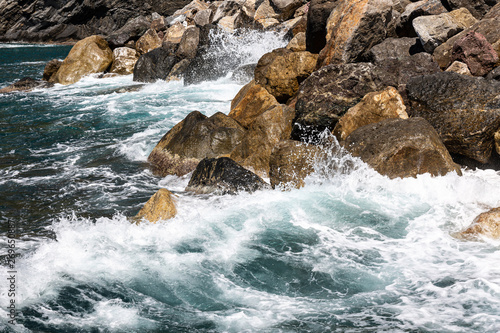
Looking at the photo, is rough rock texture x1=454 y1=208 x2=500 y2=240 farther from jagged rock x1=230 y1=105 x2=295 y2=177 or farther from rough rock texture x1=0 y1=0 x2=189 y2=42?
rough rock texture x1=0 y1=0 x2=189 y2=42

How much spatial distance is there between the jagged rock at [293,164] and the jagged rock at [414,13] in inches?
207

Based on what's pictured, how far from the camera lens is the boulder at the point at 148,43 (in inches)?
813

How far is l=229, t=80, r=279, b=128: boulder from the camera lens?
9.20 meters

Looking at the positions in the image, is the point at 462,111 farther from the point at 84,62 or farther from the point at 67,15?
the point at 67,15

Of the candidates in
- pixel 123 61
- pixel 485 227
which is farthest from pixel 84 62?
pixel 485 227

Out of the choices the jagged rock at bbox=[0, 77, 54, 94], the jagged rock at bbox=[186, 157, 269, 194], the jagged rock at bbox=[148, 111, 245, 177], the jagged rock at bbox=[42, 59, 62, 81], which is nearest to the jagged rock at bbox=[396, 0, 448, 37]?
the jagged rock at bbox=[148, 111, 245, 177]

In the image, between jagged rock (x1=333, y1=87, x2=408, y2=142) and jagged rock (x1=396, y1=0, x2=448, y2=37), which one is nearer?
jagged rock (x1=333, y1=87, x2=408, y2=142)

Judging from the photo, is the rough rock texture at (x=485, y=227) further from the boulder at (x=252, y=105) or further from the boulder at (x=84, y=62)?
the boulder at (x=84, y=62)

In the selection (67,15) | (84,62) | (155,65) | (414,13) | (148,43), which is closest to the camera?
(414,13)

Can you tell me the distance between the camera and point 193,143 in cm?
837

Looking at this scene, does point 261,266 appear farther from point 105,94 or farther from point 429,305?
point 105,94

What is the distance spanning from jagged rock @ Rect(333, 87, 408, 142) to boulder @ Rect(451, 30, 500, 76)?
1645mm

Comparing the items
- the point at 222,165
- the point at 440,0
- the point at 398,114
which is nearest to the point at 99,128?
the point at 222,165

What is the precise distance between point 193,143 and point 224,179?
181cm
